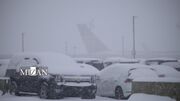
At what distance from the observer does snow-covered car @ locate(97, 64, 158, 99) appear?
1641 cm

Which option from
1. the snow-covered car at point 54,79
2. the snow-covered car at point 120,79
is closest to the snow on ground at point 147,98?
the snow-covered car at point 120,79

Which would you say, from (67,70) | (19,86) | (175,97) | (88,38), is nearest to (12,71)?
(19,86)

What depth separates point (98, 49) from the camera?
73.1 meters

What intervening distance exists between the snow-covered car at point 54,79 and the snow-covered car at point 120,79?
3.04 ft

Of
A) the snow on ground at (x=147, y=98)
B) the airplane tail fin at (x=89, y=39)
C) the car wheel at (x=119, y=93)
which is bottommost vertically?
the car wheel at (x=119, y=93)

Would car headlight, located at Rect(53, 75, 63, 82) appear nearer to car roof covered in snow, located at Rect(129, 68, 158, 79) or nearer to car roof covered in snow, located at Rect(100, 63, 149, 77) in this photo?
car roof covered in snow, located at Rect(100, 63, 149, 77)

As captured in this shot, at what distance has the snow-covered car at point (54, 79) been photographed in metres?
16.0

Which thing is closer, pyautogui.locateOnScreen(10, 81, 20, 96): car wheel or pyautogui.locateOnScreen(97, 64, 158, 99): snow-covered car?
pyautogui.locateOnScreen(97, 64, 158, 99): snow-covered car

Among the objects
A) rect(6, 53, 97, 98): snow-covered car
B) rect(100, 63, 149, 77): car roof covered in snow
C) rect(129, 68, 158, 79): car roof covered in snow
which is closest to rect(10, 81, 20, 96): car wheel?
rect(6, 53, 97, 98): snow-covered car

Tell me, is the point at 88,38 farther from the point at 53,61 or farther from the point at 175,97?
the point at 175,97

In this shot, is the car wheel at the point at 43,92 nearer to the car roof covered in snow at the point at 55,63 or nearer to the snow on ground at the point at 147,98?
the car roof covered in snow at the point at 55,63

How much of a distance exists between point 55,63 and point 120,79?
2672mm

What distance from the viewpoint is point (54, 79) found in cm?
1600

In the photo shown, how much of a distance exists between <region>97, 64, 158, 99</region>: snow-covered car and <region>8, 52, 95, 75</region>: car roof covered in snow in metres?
1.31
